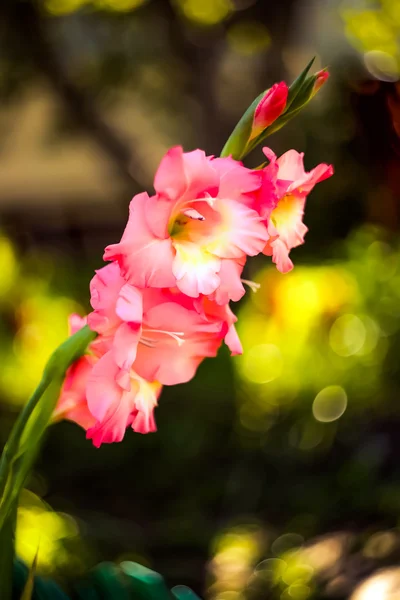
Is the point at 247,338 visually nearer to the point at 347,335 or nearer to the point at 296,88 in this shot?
the point at 347,335

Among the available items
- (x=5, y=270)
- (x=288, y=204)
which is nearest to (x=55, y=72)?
(x=5, y=270)

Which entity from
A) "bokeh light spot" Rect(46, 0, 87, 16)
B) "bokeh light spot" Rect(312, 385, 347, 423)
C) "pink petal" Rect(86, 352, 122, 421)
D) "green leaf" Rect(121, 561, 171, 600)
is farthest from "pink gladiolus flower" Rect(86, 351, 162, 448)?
"bokeh light spot" Rect(46, 0, 87, 16)

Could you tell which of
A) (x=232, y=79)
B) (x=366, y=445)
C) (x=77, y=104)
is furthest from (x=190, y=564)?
(x=232, y=79)

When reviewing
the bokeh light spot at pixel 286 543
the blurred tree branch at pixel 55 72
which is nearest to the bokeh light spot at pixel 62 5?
the blurred tree branch at pixel 55 72

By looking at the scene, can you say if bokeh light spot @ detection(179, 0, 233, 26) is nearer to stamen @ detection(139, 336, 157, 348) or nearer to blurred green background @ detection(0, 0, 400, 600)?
blurred green background @ detection(0, 0, 400, 600)

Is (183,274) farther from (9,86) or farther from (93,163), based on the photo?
(93,163)
